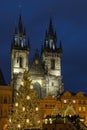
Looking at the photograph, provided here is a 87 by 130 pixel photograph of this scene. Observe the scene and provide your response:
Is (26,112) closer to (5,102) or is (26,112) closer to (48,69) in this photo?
(5,102)

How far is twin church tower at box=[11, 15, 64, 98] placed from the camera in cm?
9462

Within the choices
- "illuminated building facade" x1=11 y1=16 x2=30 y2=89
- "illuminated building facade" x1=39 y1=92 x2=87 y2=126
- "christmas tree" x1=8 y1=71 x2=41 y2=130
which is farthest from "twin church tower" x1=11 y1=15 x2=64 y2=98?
"christmas tree" x1=8 y1=71 x2=41 y2=130

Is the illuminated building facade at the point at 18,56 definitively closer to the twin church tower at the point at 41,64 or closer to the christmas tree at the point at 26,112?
the twin church tower at the point at 41,64

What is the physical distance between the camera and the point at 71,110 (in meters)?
79.3

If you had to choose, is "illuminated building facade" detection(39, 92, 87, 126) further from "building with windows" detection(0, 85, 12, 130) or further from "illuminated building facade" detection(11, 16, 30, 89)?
"illuminated building facade" detection(11, 16, 30, 89)

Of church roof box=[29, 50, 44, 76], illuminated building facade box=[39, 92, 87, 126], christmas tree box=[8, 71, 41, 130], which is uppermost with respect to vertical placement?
church roof box=[29, 50, 44, 76]

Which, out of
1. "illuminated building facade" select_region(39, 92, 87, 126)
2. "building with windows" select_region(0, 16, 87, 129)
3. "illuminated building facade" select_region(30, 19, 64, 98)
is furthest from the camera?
"illuminated building facade" select_region(30, 19, 64, 98)

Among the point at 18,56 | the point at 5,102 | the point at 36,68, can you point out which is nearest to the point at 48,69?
the point at 36,68

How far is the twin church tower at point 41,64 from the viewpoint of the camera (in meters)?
94.6

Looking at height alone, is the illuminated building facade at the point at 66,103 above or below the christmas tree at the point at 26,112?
below

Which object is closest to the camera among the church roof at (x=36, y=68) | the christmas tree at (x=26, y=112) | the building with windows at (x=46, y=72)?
the christmas tree at (x=26, y=112)

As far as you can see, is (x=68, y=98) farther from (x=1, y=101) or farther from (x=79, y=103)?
(x=1, y=101)

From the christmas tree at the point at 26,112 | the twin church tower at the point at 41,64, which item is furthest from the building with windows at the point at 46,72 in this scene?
the christmas tree at the point at 26,112

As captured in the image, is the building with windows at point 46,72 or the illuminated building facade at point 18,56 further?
the illuminated building facade at point 18,56
